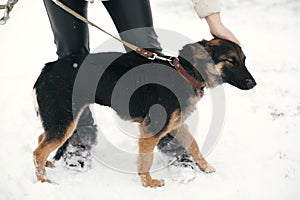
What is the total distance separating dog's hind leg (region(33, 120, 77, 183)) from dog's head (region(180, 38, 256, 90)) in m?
0.96

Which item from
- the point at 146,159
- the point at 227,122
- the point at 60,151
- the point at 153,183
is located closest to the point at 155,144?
the point at 146,159

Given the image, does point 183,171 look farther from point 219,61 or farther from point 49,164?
point 49,164

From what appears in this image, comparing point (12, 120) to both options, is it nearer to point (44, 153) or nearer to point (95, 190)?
point (44, 153)

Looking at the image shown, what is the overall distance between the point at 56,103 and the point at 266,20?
391cm

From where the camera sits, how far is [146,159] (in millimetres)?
2820

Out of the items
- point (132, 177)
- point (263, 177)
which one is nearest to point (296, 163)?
point (263, 177)

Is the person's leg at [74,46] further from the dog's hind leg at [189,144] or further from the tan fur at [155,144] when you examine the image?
the dog's hind leg at [189,144]

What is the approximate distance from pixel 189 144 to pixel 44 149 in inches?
43.8

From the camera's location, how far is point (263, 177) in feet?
9.30

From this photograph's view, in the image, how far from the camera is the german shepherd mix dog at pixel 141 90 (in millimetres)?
2574

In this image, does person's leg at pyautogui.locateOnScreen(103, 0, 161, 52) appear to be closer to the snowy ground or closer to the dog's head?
the dog's head

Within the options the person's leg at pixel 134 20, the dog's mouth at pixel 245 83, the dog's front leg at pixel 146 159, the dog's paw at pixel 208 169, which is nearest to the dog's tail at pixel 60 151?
the dog's front leg at pixel 146 159

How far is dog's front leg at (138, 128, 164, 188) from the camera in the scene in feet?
8.99

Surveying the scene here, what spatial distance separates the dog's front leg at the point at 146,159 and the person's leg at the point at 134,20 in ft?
2.15
